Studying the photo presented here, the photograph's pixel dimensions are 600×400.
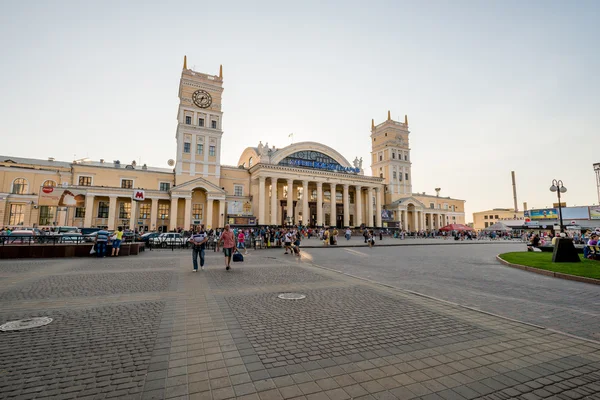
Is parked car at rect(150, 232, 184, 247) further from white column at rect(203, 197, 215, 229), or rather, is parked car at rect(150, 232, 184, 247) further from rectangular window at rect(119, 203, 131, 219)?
rectangular window at rect(119, 203, 131, 219)

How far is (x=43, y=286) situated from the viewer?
8.23 m

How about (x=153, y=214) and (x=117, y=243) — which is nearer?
(x=117, y=243)

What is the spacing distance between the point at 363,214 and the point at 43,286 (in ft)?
196

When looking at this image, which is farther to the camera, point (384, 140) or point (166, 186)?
point (384, 140)

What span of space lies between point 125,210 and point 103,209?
2805mm

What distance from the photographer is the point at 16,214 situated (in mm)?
39500

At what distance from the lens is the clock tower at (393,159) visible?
70.9 metres

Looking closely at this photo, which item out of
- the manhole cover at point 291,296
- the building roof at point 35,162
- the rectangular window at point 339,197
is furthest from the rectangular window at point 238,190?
the manhole cover at point 291,296

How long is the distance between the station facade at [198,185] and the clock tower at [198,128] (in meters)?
0.16

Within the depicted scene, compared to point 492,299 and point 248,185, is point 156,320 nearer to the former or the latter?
point 492,299

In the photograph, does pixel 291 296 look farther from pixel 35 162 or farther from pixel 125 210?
pixel 35 162

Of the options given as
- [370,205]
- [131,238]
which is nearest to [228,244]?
[131,238]

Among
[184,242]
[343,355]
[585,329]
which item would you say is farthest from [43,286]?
[184,242]

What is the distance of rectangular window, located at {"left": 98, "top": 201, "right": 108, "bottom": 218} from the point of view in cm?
4119
